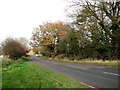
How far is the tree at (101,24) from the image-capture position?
1486cm

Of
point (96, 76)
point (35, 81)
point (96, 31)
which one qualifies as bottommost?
point (96, 76)

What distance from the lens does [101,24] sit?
16234 mm

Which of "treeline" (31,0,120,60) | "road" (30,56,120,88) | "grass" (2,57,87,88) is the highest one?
"treeline" (31,0,120,60)

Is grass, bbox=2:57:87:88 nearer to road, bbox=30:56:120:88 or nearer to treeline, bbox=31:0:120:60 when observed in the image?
road, bbox=30:56:120:88

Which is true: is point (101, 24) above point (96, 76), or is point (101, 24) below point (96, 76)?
above

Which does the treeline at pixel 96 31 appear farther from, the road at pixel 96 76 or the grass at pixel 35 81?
the grass at pixel 35 81

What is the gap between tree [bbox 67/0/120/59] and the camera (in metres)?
14.9

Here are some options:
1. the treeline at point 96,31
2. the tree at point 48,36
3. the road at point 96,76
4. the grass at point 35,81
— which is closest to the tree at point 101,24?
the treeline at point 96,31

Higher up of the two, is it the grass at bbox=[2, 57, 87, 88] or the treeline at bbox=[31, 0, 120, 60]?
the treeline at bbox=[31, 0, 120, 60]

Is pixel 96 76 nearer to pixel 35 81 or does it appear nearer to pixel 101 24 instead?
pixel 35 81

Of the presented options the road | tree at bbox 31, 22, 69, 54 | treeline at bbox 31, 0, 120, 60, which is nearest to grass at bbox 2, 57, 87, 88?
the road

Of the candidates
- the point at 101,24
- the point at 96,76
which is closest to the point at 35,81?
the point at 96,76

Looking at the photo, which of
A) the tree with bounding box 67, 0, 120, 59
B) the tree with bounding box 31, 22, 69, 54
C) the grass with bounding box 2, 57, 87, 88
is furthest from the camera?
the tree with bounding box 31, 22, 69, 54

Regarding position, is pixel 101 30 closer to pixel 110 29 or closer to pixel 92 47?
pixel 110 29
